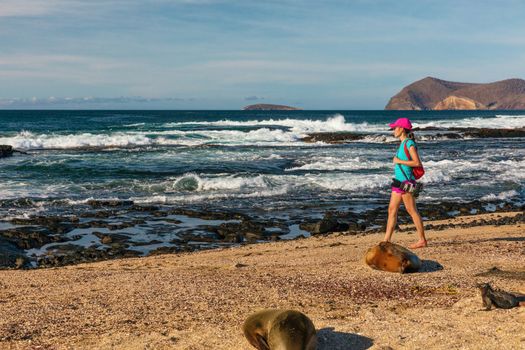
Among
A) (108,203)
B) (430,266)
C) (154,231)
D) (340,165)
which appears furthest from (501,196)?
(108,203)

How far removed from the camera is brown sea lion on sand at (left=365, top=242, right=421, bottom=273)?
6.89m

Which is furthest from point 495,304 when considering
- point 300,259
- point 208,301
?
point 300,259

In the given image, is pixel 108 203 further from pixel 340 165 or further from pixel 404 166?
pixel 340 165

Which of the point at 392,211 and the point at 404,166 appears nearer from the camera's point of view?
the point at 404,166

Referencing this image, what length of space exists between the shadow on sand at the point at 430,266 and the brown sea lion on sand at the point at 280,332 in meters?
3.06

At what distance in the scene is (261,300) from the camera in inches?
231

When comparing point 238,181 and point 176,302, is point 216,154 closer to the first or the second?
point 238,181

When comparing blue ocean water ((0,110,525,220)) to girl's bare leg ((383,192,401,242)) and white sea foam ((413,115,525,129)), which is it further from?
white sea foam ((413,115,525,129))

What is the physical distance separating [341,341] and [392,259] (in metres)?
2.55

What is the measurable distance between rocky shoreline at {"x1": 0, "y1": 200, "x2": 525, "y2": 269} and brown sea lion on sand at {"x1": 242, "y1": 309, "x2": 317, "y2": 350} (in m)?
5.71

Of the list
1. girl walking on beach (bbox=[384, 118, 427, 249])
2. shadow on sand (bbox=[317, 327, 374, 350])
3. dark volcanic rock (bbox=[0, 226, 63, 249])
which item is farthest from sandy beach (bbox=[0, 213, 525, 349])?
dark volcanic rock (bbox=[0, 226, 63, 249])

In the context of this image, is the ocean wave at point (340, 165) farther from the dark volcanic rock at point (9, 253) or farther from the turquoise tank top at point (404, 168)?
the turquoise tank top at point (404, 168)

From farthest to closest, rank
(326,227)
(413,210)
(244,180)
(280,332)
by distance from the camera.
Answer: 1. (244,180)
2. (326,227)
3. (413,210)
4. (280,332)

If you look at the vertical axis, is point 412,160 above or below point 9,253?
above
